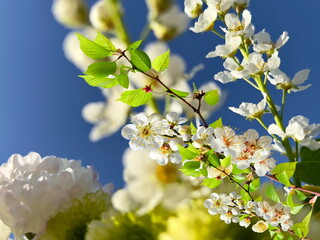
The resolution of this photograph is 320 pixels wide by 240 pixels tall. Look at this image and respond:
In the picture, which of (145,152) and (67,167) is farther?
(67,167)

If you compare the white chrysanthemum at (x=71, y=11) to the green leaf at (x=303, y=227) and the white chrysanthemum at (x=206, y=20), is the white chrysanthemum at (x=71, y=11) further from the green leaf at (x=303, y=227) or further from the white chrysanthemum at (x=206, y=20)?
the green leaf at (x=303, y=227)

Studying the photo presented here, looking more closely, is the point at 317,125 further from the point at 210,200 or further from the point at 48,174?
the point at 48,174

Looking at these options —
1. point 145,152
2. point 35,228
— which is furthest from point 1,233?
point 145,152

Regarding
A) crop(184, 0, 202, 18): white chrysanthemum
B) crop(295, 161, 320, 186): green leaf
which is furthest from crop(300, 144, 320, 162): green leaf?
crop(184, 0, 202, 18): white chrysanthemum

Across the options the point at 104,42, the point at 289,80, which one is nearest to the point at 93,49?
the point at 104,42

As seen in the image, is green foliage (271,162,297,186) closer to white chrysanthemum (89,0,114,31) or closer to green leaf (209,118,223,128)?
green leaf (209,118,223,128)

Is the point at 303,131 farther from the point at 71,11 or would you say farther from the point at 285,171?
the point at 71,11

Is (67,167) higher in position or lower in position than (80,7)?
lower

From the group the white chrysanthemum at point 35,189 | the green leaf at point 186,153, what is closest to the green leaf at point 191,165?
the green leaf at point 186,153
